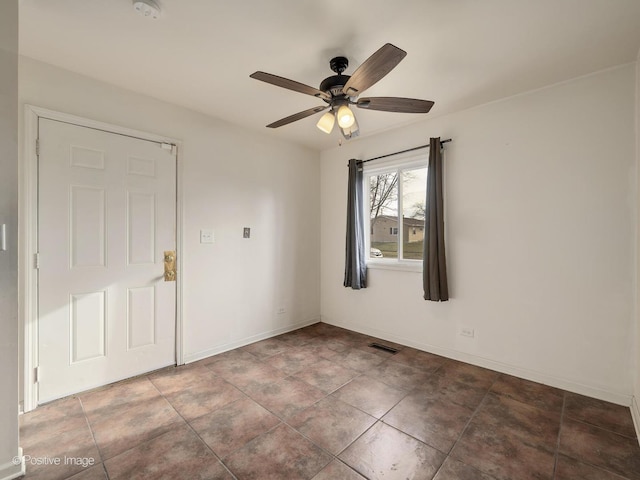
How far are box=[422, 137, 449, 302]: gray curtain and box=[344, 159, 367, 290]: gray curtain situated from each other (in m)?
0.87

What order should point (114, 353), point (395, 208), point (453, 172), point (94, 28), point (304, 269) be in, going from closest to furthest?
point (94, 28), point (114, 353), point (453, 172), point (395, 208), point (304, 269)

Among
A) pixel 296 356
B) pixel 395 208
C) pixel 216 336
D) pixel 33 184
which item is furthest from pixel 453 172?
pixel 33 184

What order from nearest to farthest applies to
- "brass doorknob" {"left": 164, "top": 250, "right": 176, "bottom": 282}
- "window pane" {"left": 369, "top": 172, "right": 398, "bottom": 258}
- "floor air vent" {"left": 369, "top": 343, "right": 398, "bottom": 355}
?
"brass doorknob" {"left": 164, "top": 250, "right": 176, "bottom": 282} → "floor air vent" {"left": 369, "top": 343, "right": 398, "bottom": 355} → "window pane" {"left": 369, "top": 172, "right": 398, "bottom": 258}

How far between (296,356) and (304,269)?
133cm

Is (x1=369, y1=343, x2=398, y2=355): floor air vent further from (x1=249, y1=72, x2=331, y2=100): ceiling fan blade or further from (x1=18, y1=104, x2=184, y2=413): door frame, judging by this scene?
(x1=18, y1=104, x2=184, y2=413): door frame

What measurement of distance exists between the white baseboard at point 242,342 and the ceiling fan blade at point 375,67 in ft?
9.27

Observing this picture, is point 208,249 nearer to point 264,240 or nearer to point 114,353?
point 264,240

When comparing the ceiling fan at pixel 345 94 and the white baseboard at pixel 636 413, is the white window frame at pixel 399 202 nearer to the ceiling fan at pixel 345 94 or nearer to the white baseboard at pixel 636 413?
the ceiling fan at pixel 345 94

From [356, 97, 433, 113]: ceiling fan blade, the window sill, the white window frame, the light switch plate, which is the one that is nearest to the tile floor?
the window sill

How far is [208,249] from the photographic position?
3.09 meters

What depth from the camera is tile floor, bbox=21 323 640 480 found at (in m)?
1.57

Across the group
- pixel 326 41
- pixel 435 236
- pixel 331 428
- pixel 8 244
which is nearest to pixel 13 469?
pixel 8 244

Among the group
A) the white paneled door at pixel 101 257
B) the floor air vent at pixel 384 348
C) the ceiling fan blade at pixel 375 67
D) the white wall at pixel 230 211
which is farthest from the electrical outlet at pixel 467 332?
the white paneled door at pixel 101 257

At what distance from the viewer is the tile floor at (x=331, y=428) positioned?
61.9 inches
